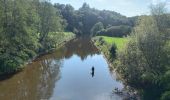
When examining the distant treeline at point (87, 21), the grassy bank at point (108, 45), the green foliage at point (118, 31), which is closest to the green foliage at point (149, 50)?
the grassy bank at point (108, 45)

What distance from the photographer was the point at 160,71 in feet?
107

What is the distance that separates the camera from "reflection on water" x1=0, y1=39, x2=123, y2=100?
35306 millimetres

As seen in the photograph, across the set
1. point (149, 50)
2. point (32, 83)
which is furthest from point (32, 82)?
point (149, 50)

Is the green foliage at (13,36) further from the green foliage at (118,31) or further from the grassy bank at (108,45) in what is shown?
the green foliage at (118,31)

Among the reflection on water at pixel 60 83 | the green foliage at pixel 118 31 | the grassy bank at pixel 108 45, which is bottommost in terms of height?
the reflection on water at pixel 60 83

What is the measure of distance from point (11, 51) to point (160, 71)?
24.9 metres

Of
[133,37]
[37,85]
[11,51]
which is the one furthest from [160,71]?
[11,51]

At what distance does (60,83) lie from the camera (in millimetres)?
41844

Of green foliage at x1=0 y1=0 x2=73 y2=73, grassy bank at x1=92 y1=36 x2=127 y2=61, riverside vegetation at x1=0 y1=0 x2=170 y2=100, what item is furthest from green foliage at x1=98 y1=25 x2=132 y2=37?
green foliage at x1=0 y1=0 x2=73 y2=73

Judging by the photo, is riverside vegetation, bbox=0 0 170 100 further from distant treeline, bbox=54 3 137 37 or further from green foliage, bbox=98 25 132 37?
distant treeline, bbox=54 3 137 37

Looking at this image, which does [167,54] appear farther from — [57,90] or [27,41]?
[27,41]

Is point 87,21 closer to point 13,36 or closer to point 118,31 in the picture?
point 118,31

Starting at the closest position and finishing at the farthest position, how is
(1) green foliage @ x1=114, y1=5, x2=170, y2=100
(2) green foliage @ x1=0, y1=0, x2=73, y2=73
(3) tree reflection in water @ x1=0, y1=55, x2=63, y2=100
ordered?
(1) green foliage @ x1=114, y1=5, x2=170, y2=100 → (3) tree reflection in water @ x1=0, y1=55, x2=63, y2=100 → (2) green foliage @ x1=0, y1=0, x2=73, y2=73

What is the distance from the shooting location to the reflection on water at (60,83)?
35.3 m
